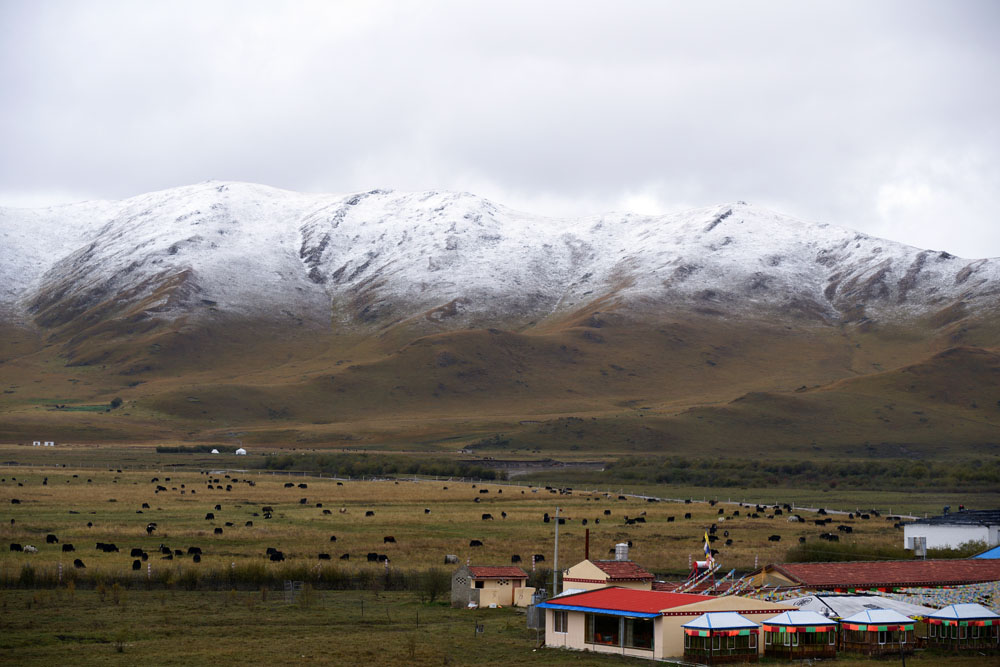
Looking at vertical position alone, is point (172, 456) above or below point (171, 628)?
above

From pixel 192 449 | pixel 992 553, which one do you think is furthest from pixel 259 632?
pixel 192 449

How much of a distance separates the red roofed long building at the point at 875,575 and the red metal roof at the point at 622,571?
4.66 metres

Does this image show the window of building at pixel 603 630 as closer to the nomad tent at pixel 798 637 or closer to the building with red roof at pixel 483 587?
the nomad tent at pixel 798 637

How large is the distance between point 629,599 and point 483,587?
9871mm

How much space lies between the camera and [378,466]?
141m

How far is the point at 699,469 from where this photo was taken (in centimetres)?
14338

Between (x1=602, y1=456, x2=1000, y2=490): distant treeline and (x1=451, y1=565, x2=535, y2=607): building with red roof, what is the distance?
8257cm

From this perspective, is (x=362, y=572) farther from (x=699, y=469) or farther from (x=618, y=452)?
(x=618, y=452)

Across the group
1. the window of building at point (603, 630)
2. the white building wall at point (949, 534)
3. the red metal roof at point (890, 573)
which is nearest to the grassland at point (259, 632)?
the window of building at point (603, 630)

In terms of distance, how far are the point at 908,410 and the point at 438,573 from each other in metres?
152

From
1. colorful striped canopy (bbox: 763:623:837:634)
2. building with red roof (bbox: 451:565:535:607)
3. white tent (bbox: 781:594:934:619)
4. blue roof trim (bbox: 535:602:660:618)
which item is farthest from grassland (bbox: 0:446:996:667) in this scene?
white tent (bbox: 781:594:934:619)

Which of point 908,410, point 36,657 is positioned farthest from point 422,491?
point 908,410

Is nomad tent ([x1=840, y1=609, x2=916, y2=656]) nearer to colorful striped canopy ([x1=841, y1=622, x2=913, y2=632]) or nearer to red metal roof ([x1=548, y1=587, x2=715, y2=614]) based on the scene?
colorful striped canopy ([x1=841, y1=622, x2=913, y2=632])

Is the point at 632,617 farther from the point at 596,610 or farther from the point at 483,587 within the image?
the point at 483,587
